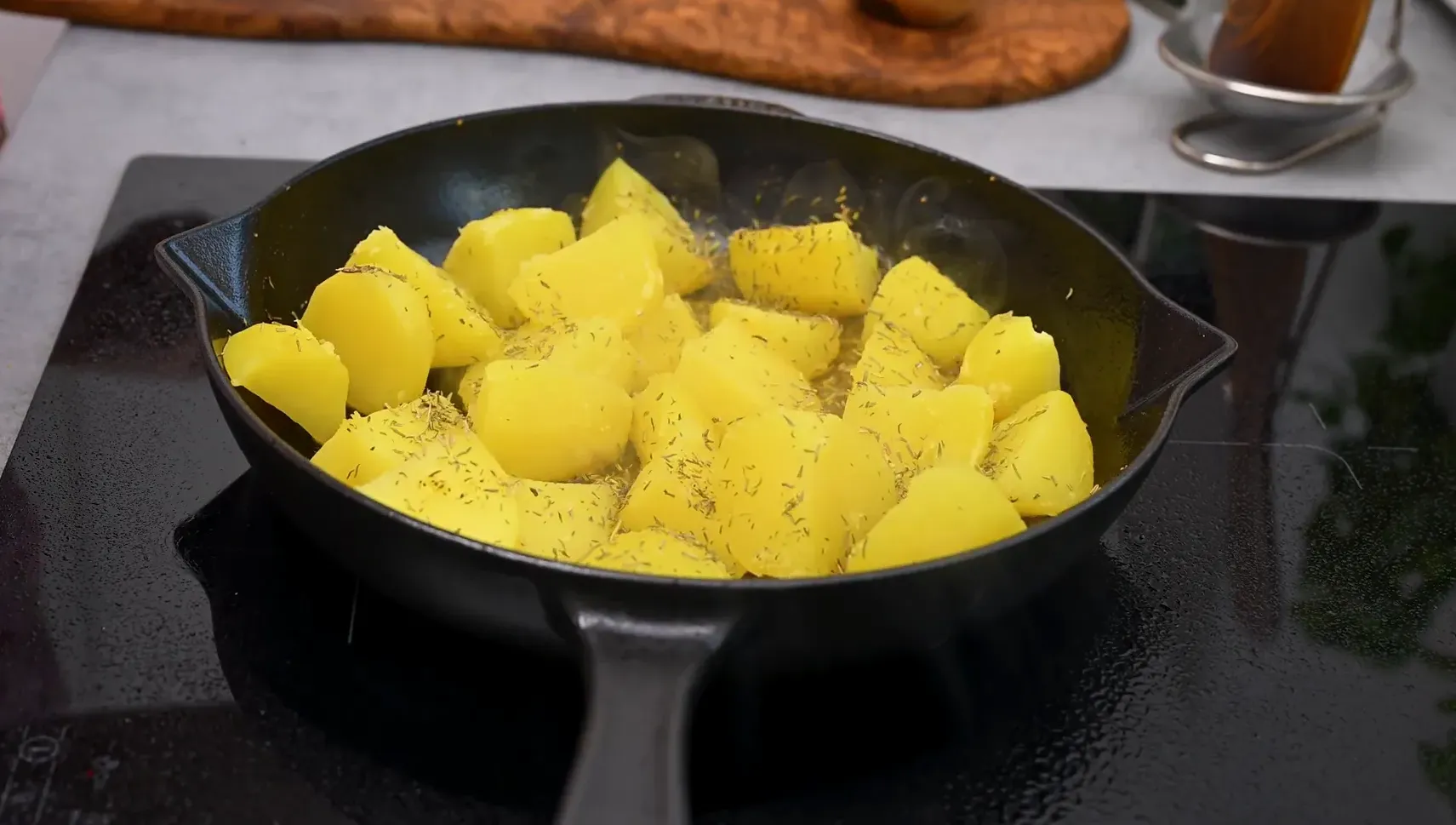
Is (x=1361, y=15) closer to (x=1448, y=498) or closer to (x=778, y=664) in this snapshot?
(x=1448, y=498)

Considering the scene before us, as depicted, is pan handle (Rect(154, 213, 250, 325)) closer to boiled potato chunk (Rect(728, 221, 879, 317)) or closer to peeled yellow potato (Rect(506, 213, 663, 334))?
peeled yellow potato (Rect(506, 213, 663, 334))

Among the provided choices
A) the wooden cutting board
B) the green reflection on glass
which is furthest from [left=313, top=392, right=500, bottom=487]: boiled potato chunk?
the wooden cutting board

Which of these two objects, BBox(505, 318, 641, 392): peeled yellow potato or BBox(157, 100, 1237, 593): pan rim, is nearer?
BBox(157, 100, 1237, 593): pan rim

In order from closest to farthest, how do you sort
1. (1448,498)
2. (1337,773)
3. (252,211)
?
(1337,773)
(252,211)
(1448,498)

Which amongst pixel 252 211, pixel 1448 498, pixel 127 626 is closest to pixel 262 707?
pixel 127 626

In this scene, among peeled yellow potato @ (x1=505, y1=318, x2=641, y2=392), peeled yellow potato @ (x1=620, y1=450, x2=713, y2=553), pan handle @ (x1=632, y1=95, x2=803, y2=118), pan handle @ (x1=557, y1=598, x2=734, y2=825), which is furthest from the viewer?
pan handle @ (x1=632, y1=95, x2=803, y2=118)

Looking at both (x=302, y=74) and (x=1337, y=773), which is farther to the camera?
(x=302, y=74)
